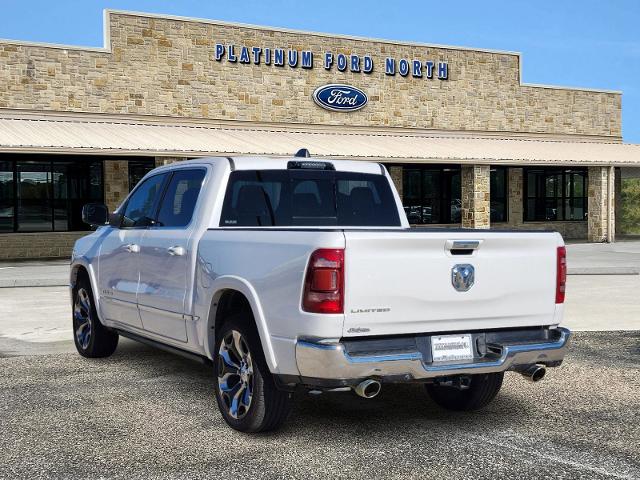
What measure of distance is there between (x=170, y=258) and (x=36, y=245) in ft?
66.1

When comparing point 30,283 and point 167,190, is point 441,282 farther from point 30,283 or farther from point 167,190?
point 30,283

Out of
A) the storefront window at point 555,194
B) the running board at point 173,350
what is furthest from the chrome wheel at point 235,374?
the storefront window at point 555,194

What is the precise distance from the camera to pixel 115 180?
26.8 metres

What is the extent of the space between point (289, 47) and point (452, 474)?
25740mm

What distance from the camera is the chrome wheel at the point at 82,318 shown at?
8.84 m

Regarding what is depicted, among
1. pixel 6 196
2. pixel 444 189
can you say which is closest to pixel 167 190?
pixel 6 196

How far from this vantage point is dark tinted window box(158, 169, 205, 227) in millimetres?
6926

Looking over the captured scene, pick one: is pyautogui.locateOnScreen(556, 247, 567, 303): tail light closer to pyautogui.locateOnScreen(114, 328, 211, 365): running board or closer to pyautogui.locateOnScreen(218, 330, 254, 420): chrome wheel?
pyautogui.locateOnScreen(218, 330, 254, 420): chrome wheel

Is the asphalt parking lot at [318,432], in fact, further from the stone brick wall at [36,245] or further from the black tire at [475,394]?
the stone brick wall at [36,245]

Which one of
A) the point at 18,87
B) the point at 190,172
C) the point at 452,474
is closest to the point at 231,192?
the point at 190,172

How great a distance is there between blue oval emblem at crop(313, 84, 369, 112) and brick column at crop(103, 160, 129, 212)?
23.7ft

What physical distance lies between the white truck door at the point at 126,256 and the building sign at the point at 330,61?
20806 millimetres

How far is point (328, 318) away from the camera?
200 inches

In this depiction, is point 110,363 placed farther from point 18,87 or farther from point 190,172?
point 18,87
